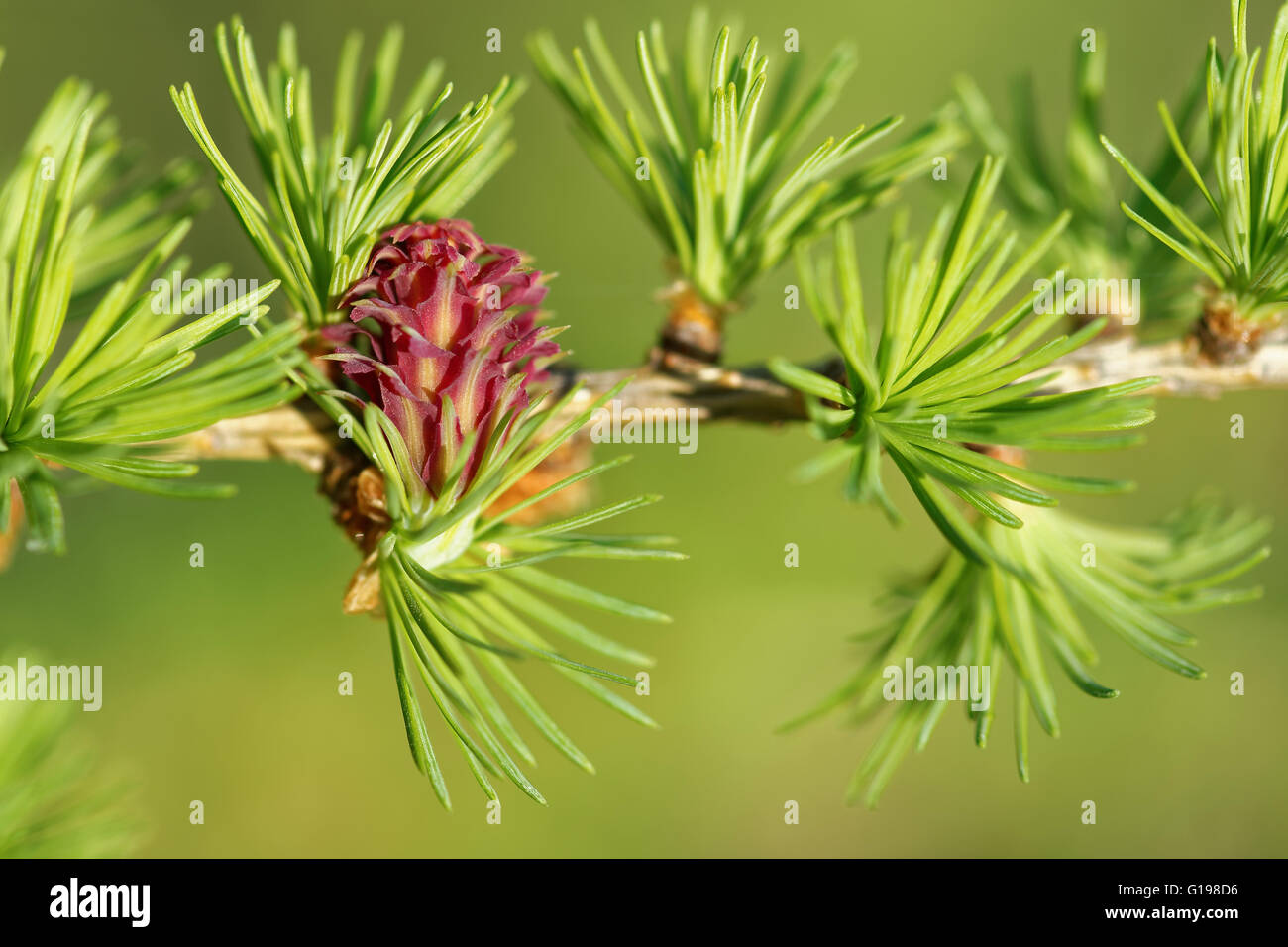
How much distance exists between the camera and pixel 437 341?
0.32 metres

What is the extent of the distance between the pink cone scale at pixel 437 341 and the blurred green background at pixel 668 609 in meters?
0.76

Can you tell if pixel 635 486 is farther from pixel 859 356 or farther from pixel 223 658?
pixel 859 356

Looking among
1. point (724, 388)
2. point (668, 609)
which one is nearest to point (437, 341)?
point (724, 388)

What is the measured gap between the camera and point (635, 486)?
1.10 m

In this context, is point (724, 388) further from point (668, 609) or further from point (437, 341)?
point (668, 609)

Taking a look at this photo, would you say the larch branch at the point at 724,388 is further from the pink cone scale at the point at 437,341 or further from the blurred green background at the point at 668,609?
the blurred green background at the point at 668,609

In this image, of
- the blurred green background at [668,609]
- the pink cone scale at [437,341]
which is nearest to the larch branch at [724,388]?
the pink cone scale at [437,341]

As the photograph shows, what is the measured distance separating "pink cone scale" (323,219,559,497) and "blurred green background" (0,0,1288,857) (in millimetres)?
757

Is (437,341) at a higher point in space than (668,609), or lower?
higher

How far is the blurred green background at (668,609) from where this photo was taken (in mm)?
1092

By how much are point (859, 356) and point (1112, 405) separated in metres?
0.08

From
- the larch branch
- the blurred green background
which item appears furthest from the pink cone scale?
the blurred green background

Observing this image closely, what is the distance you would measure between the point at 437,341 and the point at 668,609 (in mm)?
833
